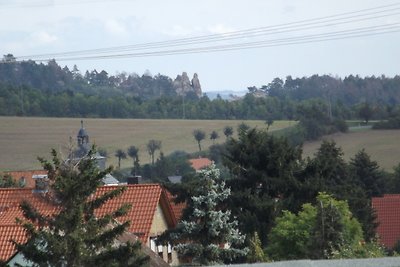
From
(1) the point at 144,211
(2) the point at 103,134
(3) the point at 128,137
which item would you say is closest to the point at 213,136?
(3) the point at 128,137

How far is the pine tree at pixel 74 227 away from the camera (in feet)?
73.1

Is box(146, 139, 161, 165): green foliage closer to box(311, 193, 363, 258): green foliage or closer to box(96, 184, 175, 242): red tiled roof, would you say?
box(96, 184, 175, 242): red tiled roof

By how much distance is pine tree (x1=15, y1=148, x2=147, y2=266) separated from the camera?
73.1 feet

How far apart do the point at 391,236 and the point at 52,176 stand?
42.2 m

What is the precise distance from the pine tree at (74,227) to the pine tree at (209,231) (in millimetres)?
10577

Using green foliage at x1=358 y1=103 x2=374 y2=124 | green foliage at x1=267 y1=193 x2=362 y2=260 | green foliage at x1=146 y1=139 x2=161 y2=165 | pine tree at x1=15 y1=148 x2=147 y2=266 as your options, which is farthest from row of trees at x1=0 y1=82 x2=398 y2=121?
pine tree at x1=15 y1=148 x2=147 y2=266

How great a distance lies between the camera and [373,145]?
4513 inches

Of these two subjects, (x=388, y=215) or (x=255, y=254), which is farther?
(x=388, y=215)

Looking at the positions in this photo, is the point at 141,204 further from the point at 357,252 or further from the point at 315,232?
the point at 357,252

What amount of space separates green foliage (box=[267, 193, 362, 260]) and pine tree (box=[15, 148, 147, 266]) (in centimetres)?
987

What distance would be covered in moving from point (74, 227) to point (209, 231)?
12304 millimetres

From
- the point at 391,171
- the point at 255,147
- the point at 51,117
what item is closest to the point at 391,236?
the point at 255,147

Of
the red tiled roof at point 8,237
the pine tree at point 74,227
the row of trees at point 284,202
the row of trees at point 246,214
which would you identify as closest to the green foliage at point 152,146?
the row of trees at point 246,214

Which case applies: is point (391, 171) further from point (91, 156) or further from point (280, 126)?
point (91, 156)
